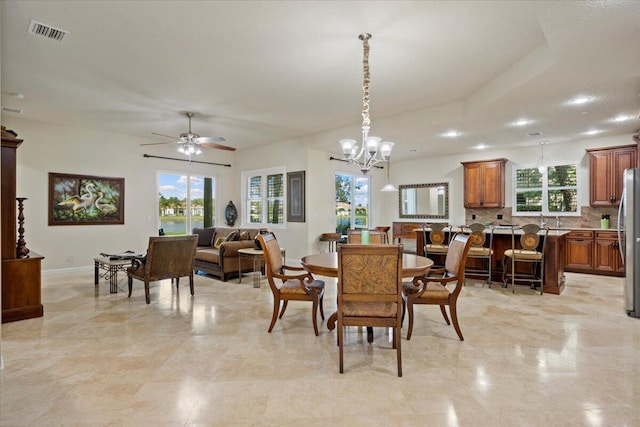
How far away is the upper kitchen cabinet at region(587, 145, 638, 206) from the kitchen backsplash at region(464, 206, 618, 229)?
286 mm

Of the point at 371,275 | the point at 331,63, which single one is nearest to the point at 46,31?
the point at 331,63

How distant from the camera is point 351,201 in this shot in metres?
8.95

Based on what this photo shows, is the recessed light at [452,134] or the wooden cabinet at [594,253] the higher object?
the recessed light at [452,134]

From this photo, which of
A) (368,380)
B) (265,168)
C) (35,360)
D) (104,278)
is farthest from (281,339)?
(265,168)

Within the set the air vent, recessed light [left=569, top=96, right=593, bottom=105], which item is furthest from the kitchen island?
the air vent

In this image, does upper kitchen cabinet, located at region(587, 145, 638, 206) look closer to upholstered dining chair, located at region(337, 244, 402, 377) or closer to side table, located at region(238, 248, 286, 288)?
side table, located at region(238, 248, 286, 288)

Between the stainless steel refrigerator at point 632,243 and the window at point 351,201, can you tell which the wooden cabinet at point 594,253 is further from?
the window at point 351,201

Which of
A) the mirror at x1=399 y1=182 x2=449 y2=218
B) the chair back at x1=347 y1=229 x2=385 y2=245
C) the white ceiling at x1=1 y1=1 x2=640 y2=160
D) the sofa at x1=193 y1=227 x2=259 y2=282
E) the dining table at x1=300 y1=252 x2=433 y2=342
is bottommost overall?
the sofa at x1=193 y1=227 x2=259 y2=282

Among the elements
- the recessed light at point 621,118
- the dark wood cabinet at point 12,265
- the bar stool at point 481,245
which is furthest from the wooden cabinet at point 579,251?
the dark wood cabinet at point 12,265

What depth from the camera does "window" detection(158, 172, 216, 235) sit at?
312 inches

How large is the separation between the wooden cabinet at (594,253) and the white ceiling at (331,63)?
6.43ft

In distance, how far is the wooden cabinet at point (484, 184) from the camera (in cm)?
760

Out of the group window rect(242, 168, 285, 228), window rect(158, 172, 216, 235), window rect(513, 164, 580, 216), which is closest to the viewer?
window rect(513, 164, 580, 216)

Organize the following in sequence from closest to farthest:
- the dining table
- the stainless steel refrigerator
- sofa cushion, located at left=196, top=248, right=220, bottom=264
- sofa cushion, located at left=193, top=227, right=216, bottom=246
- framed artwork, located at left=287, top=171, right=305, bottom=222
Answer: the dining table → the stainless steel refrigerator → sofa cushion, located at left=196, top=248, right=220, bottom=264 → sofa cushion, located at left=193, top=227, right=216, bottom=246 → framed artwork, located at left=287, top=171, right=305, bottom=222
